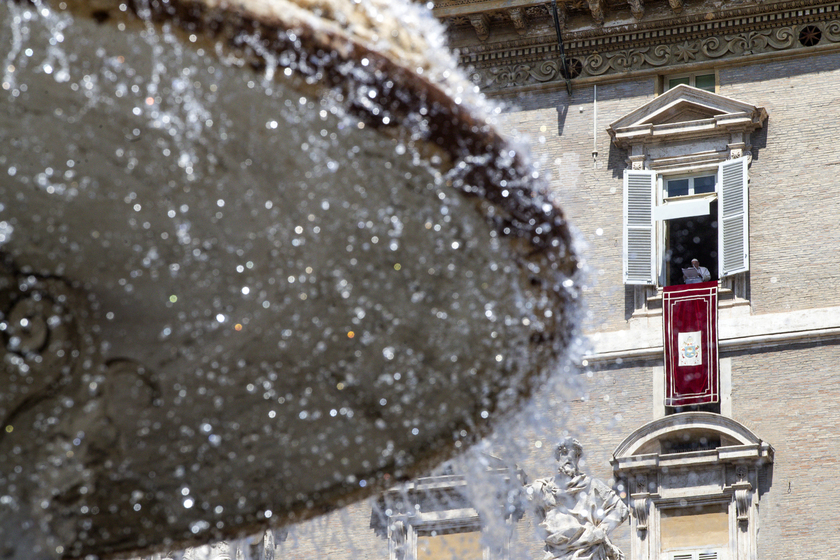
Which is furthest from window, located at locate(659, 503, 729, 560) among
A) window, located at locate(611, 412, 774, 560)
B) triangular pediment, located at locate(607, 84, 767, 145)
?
triangular pediment, located at locate(607, 84, 767, 145)

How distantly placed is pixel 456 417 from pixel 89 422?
918mm

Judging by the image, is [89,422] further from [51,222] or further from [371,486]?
[371,486]

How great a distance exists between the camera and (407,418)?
4145mm

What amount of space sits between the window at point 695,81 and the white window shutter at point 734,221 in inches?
47.8

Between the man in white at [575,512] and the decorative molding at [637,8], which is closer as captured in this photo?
the man in white at [575,512]

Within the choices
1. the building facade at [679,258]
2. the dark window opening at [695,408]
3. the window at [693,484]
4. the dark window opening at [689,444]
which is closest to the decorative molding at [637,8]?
the building facade at [679,258]

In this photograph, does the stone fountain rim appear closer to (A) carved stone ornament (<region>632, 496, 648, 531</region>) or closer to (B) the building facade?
(B) the building facade

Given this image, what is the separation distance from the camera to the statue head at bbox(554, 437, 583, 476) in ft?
53.6

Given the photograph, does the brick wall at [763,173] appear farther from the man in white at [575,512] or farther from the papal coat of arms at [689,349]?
the man in white at [575,512]

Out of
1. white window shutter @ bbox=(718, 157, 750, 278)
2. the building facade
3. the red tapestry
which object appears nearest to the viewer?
the building facade

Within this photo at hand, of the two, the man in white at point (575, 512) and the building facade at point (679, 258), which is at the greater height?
the building facade at point (679, 258)

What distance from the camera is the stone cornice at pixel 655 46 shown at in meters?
18.8

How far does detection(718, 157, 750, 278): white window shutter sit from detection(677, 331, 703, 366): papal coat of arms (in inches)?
30.6

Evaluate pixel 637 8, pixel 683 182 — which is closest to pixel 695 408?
pixel 683 182
